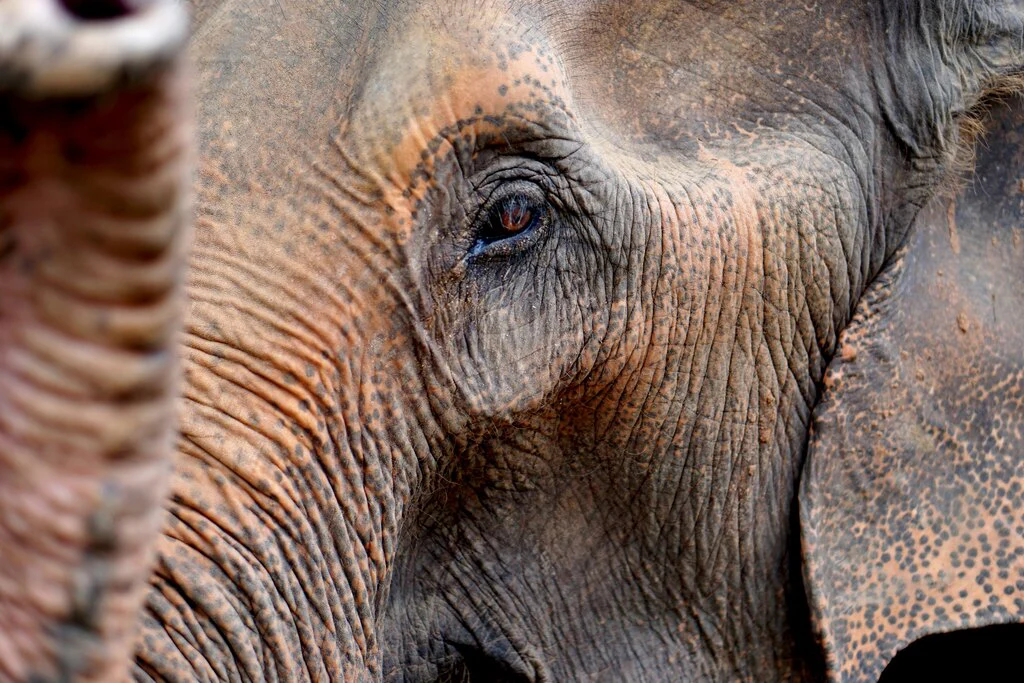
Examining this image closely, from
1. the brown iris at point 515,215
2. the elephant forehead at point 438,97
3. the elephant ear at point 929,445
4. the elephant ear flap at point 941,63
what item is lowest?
the elephant ear at point 929,445

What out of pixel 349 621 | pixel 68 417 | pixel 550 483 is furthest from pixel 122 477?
pixel 550 483

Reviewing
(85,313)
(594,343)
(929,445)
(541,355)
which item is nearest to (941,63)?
(929,445)

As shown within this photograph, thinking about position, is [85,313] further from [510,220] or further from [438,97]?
[510,220]

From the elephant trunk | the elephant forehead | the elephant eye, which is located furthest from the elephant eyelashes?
the elephant trunk

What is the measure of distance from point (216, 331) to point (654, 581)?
107cm

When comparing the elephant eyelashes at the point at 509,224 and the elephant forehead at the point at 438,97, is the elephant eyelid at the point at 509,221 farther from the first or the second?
the elephant forehead at the point at 438,97

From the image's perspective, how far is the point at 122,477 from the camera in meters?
0.60

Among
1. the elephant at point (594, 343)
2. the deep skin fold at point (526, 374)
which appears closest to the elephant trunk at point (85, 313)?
the elephant at point (594, 343)

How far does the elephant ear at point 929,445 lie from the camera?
2.35 m

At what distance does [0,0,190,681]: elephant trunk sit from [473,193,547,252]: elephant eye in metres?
1.34

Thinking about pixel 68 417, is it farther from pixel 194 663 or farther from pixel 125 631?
pixel 194 663

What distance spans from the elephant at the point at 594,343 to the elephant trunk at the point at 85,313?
0.57 metres

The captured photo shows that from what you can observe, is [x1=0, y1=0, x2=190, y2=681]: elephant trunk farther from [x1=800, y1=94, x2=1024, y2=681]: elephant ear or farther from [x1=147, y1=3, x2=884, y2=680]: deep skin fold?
[x1=800, y1=94, x2=1024, y2=681]: elephant ear

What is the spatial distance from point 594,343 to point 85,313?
155cm
